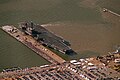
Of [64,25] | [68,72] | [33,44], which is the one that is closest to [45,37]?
[33,44]

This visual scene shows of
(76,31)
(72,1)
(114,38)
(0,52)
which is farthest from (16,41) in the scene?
(72,1)

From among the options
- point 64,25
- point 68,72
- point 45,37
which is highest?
point 64,25

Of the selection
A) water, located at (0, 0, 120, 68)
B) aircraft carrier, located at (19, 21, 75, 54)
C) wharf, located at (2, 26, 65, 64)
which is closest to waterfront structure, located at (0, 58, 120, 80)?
wharf, located at (2, 26, 65, 64)

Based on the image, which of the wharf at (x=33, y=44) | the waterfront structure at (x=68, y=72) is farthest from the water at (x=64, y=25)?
the waterfront structure at (x=68, y=72)

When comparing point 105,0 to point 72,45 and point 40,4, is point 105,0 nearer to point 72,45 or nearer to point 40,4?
point 40,4

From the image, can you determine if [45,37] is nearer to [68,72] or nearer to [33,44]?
[33,44]
